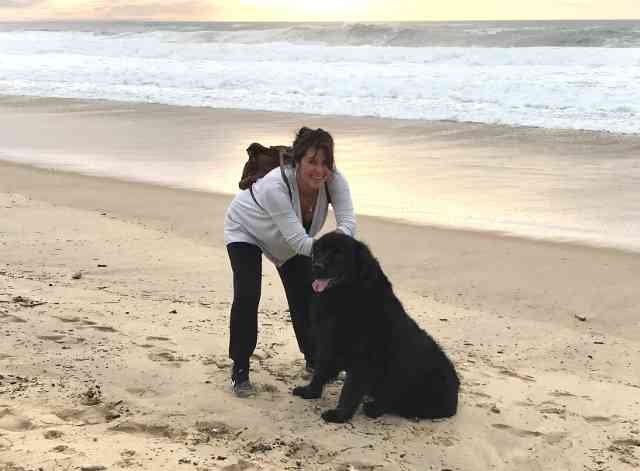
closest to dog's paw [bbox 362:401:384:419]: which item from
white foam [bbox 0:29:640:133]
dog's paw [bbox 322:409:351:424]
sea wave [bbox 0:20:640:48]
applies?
dog's paw [bbox 322:409:351:424]

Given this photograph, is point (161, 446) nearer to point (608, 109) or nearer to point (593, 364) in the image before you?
point (593, 364)

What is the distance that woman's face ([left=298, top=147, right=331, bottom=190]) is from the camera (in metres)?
3.83

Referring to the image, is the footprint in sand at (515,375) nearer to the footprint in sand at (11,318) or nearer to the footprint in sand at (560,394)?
the footprint in sand at (560,394)

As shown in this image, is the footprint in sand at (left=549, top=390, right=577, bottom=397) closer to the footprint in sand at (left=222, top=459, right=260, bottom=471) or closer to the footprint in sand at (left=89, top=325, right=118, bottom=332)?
the footprint in sand at (left=222, top=459, right=260, bottom=471)

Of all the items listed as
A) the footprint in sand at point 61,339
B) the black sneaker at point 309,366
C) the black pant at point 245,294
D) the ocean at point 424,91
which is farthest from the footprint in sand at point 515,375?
the ocean at point 424,91

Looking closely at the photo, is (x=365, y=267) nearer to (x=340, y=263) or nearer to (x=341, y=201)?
(x=340, y=263)

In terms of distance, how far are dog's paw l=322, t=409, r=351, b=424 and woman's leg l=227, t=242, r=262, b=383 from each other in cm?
56

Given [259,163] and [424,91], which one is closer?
[259,163]

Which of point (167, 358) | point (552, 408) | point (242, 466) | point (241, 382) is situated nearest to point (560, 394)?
point (552, 408)

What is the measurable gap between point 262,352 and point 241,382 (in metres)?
0.70

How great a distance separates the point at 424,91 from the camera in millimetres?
21188

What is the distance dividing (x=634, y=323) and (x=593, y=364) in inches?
38.7

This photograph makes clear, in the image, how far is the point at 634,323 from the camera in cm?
580

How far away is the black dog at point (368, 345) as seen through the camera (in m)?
3.73
